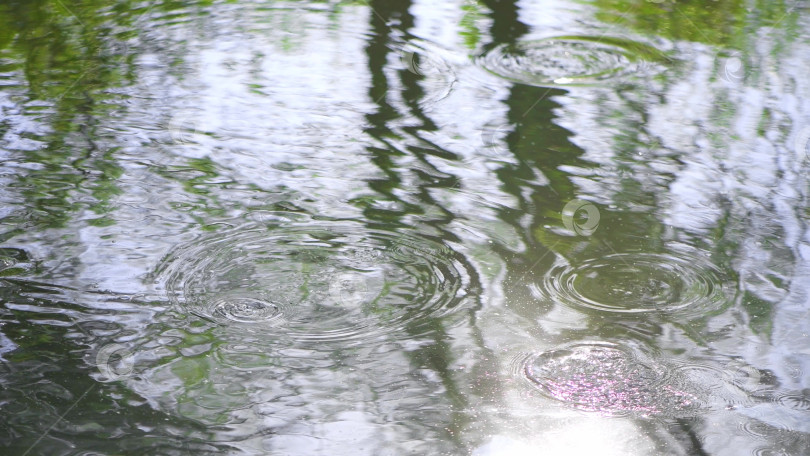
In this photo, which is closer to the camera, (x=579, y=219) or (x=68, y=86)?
(x=579, y=219)

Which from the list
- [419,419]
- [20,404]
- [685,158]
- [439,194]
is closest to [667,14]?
[685,158]

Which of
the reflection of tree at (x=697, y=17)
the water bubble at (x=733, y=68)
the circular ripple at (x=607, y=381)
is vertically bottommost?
the circular ripple at (x=607, y=381)

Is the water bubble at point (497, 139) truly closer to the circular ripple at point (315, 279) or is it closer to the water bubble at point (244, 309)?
the circular ripple at point (315, 279)

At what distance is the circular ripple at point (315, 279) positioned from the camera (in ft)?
10.6

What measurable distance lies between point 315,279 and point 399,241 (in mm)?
449

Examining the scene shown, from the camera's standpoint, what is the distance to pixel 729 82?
224 inches

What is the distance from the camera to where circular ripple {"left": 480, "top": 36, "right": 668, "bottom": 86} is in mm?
5660

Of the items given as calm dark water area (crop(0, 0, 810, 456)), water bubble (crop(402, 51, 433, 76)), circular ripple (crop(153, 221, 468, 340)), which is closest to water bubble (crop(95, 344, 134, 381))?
calm dark water area (crop(0, 0, 810, 456))

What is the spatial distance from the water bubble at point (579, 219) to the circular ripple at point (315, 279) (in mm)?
591

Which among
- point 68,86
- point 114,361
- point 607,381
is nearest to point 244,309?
point 114,361

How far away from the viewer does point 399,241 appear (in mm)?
3770

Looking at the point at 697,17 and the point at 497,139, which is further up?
the point at 697,17

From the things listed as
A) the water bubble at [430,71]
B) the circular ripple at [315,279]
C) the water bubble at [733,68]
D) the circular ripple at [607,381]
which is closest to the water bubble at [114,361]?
the circular ripple at [315,279]

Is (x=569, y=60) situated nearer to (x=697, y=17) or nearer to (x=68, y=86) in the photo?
(x=697, y=17)
